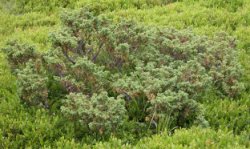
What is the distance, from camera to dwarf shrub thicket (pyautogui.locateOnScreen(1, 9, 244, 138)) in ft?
27.4

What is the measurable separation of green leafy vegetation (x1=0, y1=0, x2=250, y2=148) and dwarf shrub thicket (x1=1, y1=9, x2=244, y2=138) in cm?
2

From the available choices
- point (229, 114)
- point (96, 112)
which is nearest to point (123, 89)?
point (96, 112)

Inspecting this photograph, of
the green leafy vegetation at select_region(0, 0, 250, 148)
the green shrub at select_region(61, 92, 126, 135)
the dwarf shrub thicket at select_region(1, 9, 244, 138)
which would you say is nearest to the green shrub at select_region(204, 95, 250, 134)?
the green leafy vegetation at select_region(0, 0, 250, 148)

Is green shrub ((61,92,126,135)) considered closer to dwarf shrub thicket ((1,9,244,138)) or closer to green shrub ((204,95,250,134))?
dwarf shrub thicket ((1,9,244,138))

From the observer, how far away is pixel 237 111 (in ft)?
30.0

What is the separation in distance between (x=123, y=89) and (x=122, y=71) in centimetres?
123

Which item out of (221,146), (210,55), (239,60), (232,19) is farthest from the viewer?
(232,19)

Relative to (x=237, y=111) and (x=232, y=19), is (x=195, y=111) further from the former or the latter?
(x=232, y=19)

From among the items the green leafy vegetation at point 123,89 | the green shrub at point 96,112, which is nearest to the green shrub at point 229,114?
the green leafy vegetation at point 123,89

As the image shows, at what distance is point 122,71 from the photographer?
399 inches

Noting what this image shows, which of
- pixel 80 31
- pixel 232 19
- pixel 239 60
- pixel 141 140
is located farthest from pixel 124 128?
pixel 232 19

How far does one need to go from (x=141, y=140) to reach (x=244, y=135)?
2.01 m

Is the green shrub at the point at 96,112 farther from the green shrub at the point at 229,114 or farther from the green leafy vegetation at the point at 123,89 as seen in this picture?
the green shrub at the point at 229,114

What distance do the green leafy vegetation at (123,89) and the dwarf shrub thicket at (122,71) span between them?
0.8 inches
